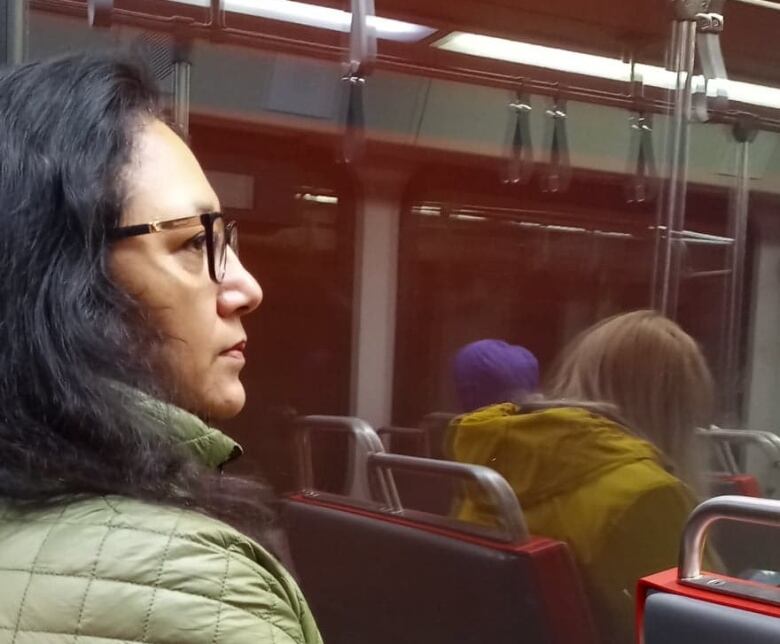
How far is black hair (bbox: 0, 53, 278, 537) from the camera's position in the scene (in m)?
0.70

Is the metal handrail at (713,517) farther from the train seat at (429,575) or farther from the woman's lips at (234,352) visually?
the woman's lips at (234,352)

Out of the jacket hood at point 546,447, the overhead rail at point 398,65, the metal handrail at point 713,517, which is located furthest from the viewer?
the jacket hood at point 546,447

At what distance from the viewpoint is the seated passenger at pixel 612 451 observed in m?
2.10

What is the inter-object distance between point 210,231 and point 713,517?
946mm

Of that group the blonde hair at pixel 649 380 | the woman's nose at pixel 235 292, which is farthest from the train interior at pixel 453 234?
the woman's nose at pixel 235 292

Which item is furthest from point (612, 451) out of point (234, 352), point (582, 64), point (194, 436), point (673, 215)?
point (194, 436)

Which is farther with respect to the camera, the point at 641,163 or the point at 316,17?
the point at 641,163

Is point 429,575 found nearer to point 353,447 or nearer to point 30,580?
point 353,447

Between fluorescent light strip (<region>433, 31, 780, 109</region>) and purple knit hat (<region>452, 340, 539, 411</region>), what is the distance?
2.38 ft

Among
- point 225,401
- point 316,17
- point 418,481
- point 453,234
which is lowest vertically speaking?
point 418,481

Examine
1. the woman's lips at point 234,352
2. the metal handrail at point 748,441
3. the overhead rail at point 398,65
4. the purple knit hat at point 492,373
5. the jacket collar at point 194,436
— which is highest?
the overhead rail at point 398,65

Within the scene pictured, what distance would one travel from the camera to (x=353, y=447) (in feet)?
7.70

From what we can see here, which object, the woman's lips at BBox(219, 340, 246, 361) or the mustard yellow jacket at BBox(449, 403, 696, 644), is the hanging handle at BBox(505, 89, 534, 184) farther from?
the woman's lips at BBox(219, 340, 246, 361)

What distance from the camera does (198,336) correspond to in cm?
86
